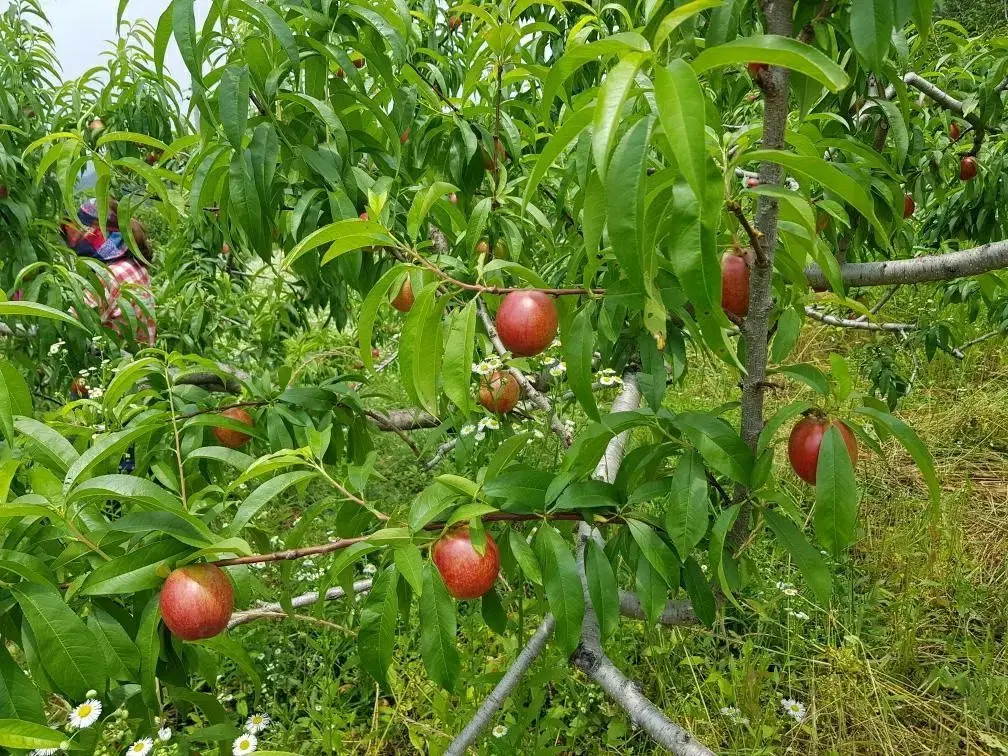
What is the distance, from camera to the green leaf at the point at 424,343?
758 millimetres

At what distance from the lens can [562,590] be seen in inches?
30.8

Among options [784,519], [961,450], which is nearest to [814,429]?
[784,519]

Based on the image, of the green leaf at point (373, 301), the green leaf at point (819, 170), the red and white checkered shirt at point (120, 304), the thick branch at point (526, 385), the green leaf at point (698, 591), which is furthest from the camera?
the red and white checkered shirt at point (120, 304)

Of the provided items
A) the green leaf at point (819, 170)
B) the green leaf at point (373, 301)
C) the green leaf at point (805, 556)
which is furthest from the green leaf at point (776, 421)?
the green leaf at point (373, 301)

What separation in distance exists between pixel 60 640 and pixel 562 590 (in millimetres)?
535

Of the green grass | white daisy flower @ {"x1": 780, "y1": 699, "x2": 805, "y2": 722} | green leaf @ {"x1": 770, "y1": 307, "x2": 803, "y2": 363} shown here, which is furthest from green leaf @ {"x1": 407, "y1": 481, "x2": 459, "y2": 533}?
white daisy flower @ {"x1": 780, "y1": 699, "x2": 805, "y2": 722}

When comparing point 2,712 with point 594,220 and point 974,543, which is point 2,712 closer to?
point 594,220

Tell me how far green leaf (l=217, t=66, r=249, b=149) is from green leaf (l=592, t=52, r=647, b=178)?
21.6 inches

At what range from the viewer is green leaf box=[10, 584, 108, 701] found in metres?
0.65

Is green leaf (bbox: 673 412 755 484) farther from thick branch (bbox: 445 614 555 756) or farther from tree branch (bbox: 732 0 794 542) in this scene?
thick branch (bbox: 445 614 555 756)

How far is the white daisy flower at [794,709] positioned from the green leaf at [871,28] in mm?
1652

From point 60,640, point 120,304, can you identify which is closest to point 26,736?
point 60,640

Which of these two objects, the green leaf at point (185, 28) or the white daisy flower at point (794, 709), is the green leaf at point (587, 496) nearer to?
the green leaf at point (185, 28)

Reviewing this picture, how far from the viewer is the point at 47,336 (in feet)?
5.67
